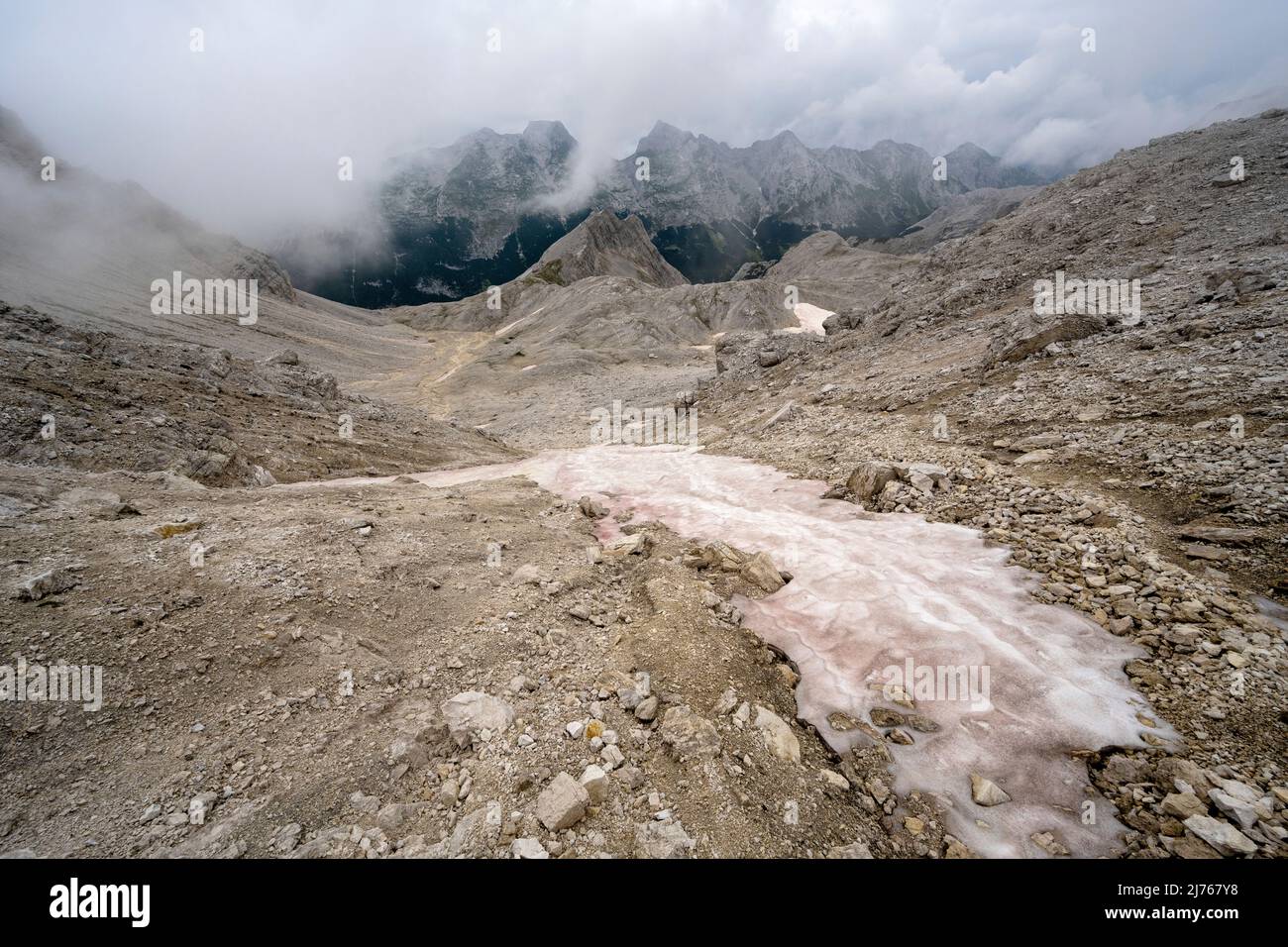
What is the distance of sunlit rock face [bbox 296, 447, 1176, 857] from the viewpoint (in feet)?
13.7

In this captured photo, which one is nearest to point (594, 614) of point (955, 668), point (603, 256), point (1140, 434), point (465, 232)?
point (955, 668)

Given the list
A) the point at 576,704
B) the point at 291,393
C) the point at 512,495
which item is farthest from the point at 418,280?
the point at 576,704

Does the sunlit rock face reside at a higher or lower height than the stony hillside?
lower

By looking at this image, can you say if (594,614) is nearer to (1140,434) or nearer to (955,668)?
(955,668)

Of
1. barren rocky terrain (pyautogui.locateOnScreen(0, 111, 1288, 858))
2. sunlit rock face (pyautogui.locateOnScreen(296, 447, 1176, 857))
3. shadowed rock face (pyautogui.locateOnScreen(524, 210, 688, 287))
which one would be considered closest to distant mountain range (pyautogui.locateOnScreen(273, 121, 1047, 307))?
shadowed rock face (pyautogui.locateOnScreen(524, 210, 688, 287))

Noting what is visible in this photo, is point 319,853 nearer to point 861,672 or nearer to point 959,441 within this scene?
point 861,672

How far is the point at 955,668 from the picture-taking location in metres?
5.70

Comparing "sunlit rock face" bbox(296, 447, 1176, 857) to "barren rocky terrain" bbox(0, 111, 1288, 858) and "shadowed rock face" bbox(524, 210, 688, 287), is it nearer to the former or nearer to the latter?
"barren rocky terrain" bbox(0, 111, 1288, 858)

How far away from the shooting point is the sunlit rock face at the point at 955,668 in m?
4.18

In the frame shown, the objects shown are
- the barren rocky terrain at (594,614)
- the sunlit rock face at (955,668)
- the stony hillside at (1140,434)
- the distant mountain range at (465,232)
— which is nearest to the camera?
the barren rocky terrain at (594,614)

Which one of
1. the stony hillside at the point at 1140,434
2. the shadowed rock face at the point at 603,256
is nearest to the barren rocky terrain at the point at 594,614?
the stony hillside at the point at 1140,434

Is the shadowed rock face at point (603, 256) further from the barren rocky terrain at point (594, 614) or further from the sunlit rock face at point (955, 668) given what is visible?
the sunlit rock face at point (955, 668)

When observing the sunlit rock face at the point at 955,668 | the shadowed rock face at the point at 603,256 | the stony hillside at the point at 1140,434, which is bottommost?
the sunlit rock face at the point at 955,668
